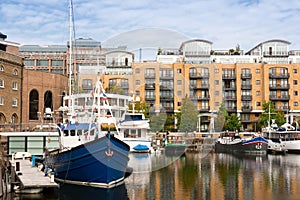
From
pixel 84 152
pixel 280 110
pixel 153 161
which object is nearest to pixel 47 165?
pixel 84 152

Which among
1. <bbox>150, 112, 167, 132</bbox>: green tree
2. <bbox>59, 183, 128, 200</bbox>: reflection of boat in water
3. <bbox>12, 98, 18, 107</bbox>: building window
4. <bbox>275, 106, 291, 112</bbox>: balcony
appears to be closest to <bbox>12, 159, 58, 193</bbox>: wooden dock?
<bbox>59, 183, 128, 200</bbox>: reflection of boat in water

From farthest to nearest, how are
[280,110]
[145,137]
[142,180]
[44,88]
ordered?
[280,110] < [44,88] < [145,137] < [142,180]

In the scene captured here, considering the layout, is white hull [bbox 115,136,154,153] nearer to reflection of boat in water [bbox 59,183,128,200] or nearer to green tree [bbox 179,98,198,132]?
reflection of boat in water [bbox 59,183,128,200]

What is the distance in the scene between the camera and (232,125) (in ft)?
252

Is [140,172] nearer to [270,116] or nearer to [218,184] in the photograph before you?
[218,184]

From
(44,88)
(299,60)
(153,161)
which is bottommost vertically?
(153,161)

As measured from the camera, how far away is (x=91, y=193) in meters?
22.1

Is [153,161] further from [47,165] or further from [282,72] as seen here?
[282,72]

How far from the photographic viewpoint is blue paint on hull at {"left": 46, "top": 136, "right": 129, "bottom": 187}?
22.6 meters

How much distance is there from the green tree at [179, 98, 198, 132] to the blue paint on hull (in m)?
5.50

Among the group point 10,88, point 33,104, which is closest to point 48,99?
point 33,104

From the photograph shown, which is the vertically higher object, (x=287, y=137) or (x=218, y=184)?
(x=287, y=137)

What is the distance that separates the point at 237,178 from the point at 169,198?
9256 millimetres

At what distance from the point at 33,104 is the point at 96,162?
153 ft
